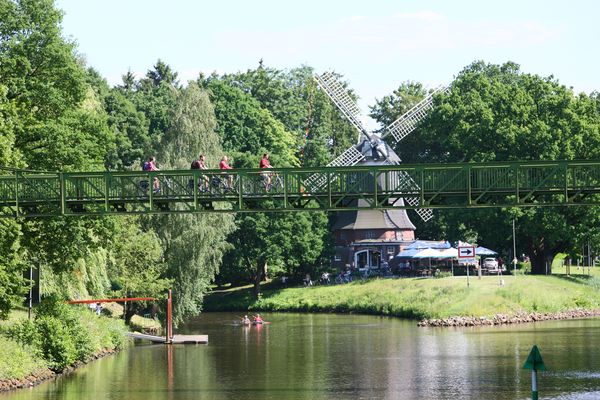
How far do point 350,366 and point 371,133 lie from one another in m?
59.0

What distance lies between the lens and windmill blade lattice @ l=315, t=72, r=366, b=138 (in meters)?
118

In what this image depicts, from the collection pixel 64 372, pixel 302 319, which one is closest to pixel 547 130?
pixel 302 319

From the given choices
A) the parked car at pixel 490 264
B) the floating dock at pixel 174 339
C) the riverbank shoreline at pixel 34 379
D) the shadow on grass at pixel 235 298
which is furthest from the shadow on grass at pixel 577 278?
the riverbank shoreline at pixel 34 379

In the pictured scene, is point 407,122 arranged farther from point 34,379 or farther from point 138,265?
point 34,379

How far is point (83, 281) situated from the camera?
218 feet

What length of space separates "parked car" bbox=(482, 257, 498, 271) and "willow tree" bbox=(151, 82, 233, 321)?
114 ft

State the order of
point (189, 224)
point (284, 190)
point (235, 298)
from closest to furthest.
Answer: point (284, 190) → point (189, 224) → point (235, 298)

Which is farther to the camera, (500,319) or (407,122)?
(407,122)

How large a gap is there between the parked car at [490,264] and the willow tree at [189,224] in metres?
34.6

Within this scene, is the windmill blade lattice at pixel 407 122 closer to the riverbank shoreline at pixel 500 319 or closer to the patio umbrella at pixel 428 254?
the patio umbrella at pixel 428 254

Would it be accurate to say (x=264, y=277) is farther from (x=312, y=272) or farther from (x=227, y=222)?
(x=227, y=222)

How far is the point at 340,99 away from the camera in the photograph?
12050 cm

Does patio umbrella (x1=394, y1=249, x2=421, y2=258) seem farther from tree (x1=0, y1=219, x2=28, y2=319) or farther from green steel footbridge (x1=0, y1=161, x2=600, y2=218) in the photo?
tree (x1=0, y1=219, x2=28, y2=319)

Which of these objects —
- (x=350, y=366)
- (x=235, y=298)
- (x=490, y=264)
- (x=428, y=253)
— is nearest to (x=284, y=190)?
(x=350, y=366)
